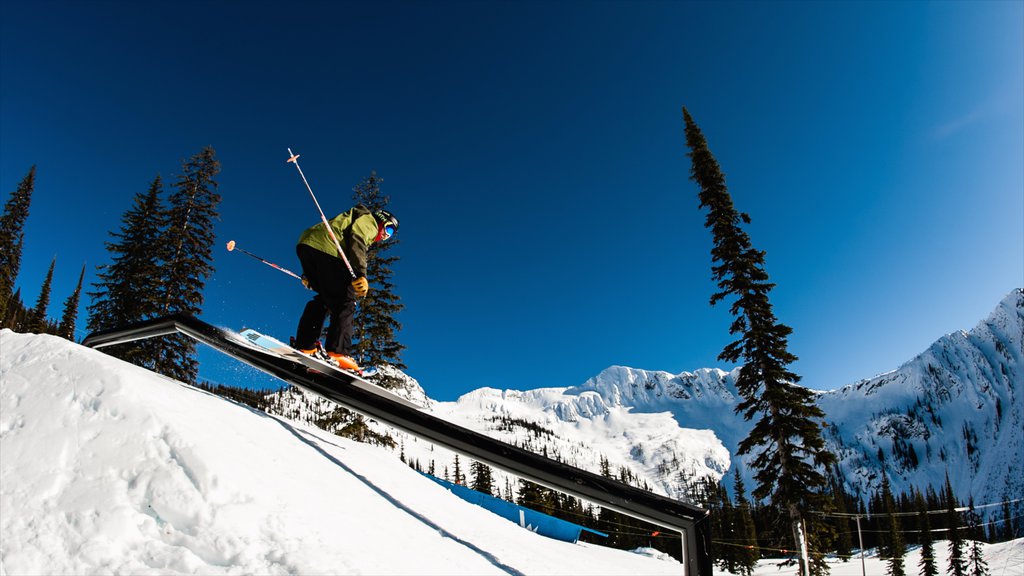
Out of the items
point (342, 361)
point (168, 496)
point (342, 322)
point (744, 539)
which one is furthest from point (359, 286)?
point (744, 539)

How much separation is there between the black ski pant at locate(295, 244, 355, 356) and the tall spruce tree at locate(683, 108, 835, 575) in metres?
15.8

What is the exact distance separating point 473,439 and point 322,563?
159cm

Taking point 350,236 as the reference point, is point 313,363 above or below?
below

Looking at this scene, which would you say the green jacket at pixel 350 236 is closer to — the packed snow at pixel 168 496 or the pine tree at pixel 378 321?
the packed snow at pixel 168 496

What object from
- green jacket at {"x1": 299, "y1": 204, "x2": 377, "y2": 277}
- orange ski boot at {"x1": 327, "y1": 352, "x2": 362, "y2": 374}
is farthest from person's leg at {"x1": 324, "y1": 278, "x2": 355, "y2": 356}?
green jacket at {"x1": 299, "y1": 204, "x2": 377, "y2": 277}

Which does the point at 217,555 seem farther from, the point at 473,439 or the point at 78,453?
the point at 473,439

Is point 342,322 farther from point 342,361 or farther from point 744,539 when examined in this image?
point 744,539

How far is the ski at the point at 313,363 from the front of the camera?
5.32 meters

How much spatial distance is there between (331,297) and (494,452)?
143 inches

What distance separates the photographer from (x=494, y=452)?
406 cm

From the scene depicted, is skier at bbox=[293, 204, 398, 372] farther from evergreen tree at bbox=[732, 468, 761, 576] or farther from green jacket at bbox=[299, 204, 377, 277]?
evergreen tree at bbox=[732, 468, 761, 576]

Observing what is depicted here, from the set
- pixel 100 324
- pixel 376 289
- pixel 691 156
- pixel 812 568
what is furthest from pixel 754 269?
pixel 100 324

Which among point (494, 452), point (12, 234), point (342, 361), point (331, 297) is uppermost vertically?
point (12, 234)

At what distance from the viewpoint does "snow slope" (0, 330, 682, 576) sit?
9.00 ft
